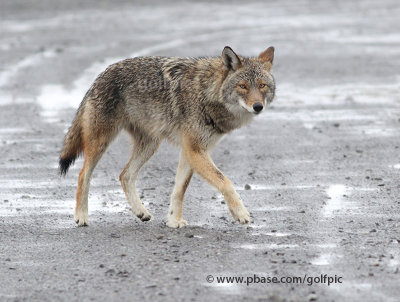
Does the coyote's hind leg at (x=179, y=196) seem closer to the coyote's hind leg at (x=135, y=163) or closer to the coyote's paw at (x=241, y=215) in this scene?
the coyote's hind leg at (x=135, y=163)

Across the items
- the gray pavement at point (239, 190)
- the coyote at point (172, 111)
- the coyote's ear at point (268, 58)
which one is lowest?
the gray pavement at point (239, 190)

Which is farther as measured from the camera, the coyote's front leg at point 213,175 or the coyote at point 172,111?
the coyote at point 172,111

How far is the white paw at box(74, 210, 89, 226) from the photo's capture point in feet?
27.6

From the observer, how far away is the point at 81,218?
8.45m

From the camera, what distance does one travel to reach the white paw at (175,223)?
834 centimetres

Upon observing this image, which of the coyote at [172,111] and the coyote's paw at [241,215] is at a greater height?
the coyote at [172,111]

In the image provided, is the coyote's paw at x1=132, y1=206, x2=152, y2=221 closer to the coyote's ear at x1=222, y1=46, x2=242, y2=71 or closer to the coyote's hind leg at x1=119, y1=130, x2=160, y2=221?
the coyote's hind leg at x1=119, y1=130, x2=160, y2=221

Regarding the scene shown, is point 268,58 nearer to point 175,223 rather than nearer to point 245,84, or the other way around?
point 245,84

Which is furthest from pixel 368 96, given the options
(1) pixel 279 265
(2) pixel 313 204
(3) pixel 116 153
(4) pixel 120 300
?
(4) pixel 120 300

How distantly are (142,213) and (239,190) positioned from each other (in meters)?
1.48

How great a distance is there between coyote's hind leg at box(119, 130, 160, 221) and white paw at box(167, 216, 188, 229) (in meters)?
0.45

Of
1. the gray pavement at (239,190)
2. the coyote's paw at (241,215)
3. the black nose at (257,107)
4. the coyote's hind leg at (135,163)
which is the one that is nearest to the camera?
the gray pavement at (239,190)

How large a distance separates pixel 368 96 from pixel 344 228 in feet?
25.9

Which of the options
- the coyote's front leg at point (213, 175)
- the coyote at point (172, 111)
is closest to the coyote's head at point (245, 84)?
the coyote at point (172, 111)
